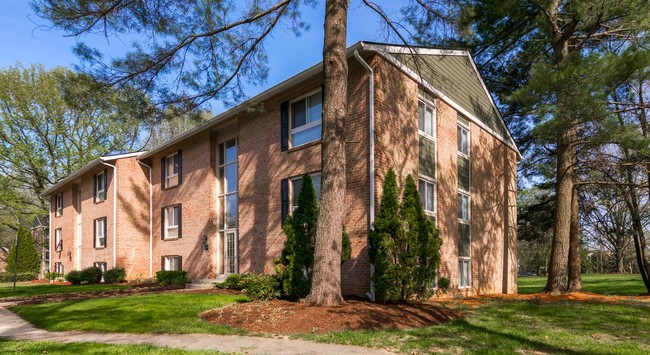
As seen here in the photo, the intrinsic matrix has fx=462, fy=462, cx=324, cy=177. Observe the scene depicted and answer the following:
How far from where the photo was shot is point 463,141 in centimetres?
1667

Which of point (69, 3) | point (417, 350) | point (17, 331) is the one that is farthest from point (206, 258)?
point (417, 350)

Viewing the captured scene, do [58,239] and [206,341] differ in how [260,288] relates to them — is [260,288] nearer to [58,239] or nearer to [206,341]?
[206,341]

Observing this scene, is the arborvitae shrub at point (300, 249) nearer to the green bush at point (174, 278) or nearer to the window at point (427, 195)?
the window at point (427, 195)

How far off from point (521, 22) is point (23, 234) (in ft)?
113

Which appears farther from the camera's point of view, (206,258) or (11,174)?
(11,174)

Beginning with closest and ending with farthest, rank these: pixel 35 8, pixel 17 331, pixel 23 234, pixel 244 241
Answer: pixel 17 331 → pixel 35 8 → pixel 244 241 → pixel 23 234

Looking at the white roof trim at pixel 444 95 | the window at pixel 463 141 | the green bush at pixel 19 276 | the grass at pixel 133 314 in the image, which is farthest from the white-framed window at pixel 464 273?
the green bush at pixel 19 276

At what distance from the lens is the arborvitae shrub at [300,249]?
35.5ft

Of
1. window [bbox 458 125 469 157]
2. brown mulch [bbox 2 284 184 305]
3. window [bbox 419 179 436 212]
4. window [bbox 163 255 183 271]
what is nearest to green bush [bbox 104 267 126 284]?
window [bbox 163 255 183 271]

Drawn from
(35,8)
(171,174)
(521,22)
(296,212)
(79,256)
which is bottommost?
(79,256)

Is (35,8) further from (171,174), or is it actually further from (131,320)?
(171,174)

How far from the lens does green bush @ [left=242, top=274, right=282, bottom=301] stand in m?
10.6

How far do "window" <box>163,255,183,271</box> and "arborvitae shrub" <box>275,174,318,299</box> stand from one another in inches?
380

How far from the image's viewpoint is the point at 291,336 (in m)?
7.56
